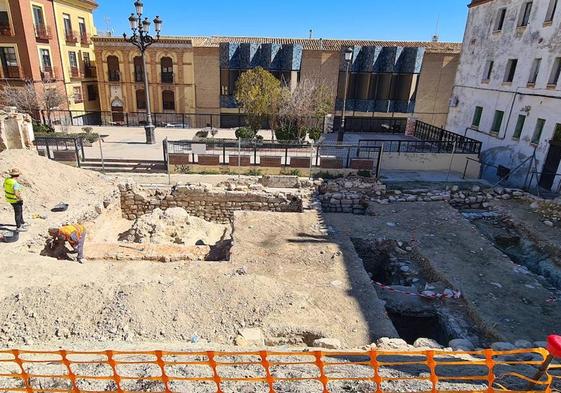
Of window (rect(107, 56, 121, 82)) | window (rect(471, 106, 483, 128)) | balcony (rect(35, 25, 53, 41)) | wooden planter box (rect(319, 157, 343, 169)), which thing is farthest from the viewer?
window (rect(107, 56, 121, 82))

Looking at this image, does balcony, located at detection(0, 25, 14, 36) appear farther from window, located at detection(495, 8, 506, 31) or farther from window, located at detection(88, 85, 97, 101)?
window, located at detection(495, 8, 506, 31)

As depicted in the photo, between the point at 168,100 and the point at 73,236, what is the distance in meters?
25.8

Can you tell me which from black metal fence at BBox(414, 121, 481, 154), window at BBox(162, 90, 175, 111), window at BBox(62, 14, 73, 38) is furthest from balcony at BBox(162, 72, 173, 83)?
black metal fence at BBox(414, 121, 481, 154)

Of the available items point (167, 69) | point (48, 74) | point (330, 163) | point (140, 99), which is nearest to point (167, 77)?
point (167, 69)

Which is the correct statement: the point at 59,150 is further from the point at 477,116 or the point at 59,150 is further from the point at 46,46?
the point at 477,116

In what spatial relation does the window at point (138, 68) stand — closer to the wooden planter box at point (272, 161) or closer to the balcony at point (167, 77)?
the balcony at point (167, 77)

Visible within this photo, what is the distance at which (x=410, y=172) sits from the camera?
17.8 meters

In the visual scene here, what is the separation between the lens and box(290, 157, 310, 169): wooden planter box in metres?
16.3

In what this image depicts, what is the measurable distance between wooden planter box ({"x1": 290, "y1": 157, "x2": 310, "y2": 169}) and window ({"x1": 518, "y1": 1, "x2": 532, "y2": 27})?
13269 millimetres

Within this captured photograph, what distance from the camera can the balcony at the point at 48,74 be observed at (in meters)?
27.2

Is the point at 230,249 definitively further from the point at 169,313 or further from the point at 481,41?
the point at 481,41

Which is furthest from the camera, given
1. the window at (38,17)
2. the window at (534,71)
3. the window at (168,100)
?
the window at (168,100)

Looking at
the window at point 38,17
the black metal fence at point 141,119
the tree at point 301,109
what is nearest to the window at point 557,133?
the tree at point 301,109

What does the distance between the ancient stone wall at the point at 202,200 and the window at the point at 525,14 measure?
49.8ft
